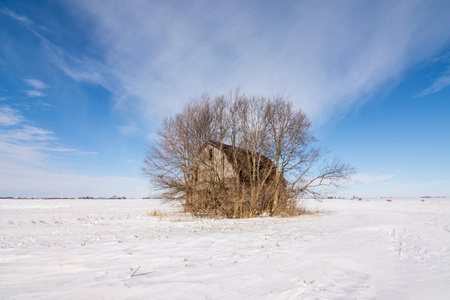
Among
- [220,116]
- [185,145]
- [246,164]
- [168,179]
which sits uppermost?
[220,116]

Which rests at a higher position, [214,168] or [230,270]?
[214,168]

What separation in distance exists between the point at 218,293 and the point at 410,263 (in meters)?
4.02

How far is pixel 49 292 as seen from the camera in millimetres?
3428

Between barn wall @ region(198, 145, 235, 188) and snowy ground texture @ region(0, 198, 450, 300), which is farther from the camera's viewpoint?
barn wall @ region(198, 145, 235, 188)

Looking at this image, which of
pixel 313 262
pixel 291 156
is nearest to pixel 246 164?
pixel 291 156

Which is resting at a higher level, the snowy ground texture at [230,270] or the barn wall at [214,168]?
the barn wall at [214,168]

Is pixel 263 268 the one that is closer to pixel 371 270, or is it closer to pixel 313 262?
pixel 313 262

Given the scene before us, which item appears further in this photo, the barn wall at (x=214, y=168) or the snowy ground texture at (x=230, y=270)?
the barn wall at (x=214, y=168)

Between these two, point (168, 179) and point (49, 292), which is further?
point (168, 179)

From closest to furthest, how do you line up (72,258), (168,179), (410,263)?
(410,263) < (72,258) < (168,179)

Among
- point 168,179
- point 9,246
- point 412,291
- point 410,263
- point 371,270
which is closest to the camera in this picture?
point 412,291

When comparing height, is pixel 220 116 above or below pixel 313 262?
above

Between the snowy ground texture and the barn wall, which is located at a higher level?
the barn wall

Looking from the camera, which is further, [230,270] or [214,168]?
[214,168]
